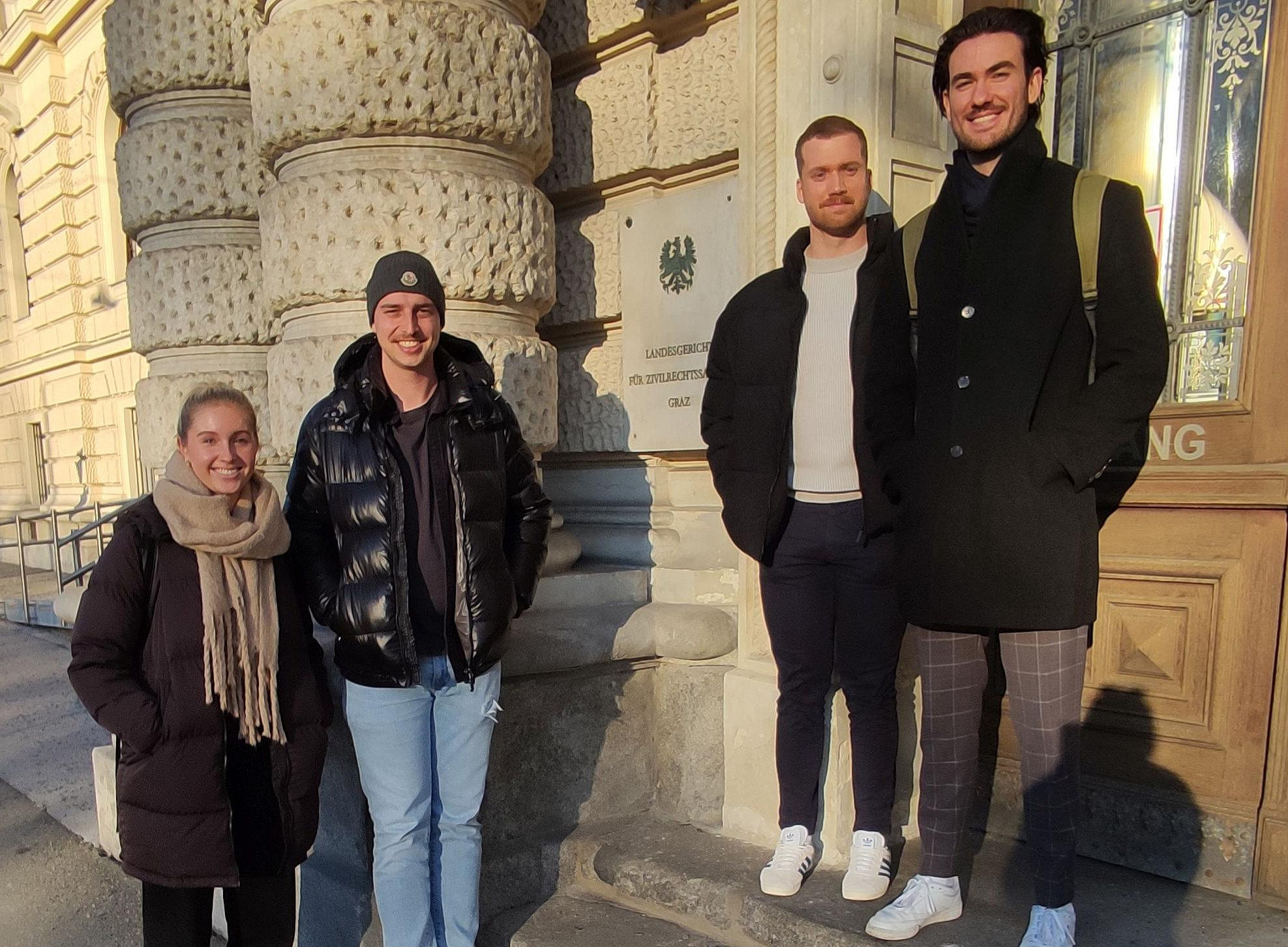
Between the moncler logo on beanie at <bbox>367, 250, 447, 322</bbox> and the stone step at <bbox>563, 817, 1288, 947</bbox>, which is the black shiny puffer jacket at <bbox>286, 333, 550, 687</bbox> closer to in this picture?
the moncler logo on beanie at <bbox>367, 250, 447, 322</bbox>

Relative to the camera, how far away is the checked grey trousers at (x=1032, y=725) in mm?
1906

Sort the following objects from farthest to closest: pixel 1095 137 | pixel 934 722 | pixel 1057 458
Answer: pixel 1095 137 → pixel 934 722 → pixel 1057 458

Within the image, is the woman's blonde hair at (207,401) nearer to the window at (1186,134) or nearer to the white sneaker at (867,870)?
the white sneaker at (867,870)

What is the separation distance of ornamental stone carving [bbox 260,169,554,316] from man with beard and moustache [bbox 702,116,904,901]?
1049mm

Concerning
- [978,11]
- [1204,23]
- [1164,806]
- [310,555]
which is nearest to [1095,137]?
[1204,23]

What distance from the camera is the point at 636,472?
3588mm

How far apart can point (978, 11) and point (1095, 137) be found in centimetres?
101

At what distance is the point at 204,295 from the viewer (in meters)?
3.82

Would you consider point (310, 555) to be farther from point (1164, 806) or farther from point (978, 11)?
point (1164, 806)


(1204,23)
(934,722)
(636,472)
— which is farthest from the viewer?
(636,472)

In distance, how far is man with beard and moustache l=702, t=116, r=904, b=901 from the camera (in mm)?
2182

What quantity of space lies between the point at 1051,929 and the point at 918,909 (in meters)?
0.31

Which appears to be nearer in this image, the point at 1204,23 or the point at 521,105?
the point at 1204,23

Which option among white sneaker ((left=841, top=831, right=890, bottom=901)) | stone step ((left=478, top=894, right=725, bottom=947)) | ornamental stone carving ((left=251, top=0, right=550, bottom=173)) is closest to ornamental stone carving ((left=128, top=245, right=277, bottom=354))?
ornamental stone carving ((left=251, top=0, right=550, bottom=173))
